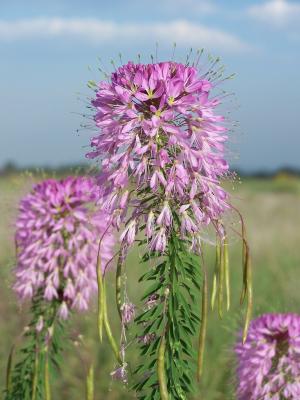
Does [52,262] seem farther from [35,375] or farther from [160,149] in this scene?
[160,149]

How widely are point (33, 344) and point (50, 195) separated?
1.07m

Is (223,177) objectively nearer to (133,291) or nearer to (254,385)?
(254,385)

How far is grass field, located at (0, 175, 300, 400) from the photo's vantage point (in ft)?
18.1

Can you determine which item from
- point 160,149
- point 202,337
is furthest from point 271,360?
point 160,149

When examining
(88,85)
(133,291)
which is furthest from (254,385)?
(133,291)

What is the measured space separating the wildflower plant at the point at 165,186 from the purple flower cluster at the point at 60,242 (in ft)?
4.43

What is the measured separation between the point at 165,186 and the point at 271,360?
5.64ft

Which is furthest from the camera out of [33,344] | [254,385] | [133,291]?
[133,291]

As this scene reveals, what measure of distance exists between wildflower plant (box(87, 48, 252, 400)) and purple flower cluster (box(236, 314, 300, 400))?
0.92 meters

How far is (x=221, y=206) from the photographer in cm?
361

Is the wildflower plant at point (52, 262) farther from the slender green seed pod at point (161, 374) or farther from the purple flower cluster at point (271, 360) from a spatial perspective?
the slender green seed pod at point (161, 374)

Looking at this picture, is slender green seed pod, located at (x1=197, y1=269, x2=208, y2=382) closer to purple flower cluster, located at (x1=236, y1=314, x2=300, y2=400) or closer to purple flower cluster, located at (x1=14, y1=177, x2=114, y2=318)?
purple flower cluster, located at (x1=236, y1=314, x2=300, y2=400)

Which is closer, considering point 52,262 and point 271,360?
point 271,360

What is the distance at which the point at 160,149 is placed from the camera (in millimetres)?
3430
